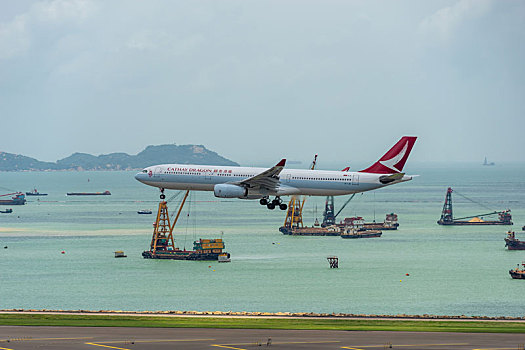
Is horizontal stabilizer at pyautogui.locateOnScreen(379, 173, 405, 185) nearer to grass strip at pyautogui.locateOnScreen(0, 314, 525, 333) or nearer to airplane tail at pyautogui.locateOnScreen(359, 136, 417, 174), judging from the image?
airplane tail at pyautogui.locateOnScreen(359, 136, 417, 174)

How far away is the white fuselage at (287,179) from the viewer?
123 metres

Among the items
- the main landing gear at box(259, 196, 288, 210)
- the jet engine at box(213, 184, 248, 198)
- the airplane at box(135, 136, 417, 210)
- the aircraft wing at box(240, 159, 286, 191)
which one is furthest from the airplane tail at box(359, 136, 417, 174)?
the jet engine at box(213, 184, 248, 198)

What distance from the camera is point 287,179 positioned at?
123875mm

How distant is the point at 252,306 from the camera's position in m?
181

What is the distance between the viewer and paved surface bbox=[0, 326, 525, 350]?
83438 mm

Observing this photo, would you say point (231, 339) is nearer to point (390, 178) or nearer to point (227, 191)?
point (227, 191)

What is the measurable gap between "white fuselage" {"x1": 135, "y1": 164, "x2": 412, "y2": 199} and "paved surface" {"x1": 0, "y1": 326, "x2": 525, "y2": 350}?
30.7 m

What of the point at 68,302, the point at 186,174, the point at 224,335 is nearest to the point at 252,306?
the point at 68,302

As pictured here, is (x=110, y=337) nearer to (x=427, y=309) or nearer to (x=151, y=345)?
(x=151, y=345)

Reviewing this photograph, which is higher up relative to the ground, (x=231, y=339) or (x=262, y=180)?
(x=262, y=180)

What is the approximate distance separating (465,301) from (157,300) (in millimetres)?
70527

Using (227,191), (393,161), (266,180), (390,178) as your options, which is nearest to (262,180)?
(266,180)

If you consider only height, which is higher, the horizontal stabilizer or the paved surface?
the horizontal stabilizer

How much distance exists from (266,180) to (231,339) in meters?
38.3
